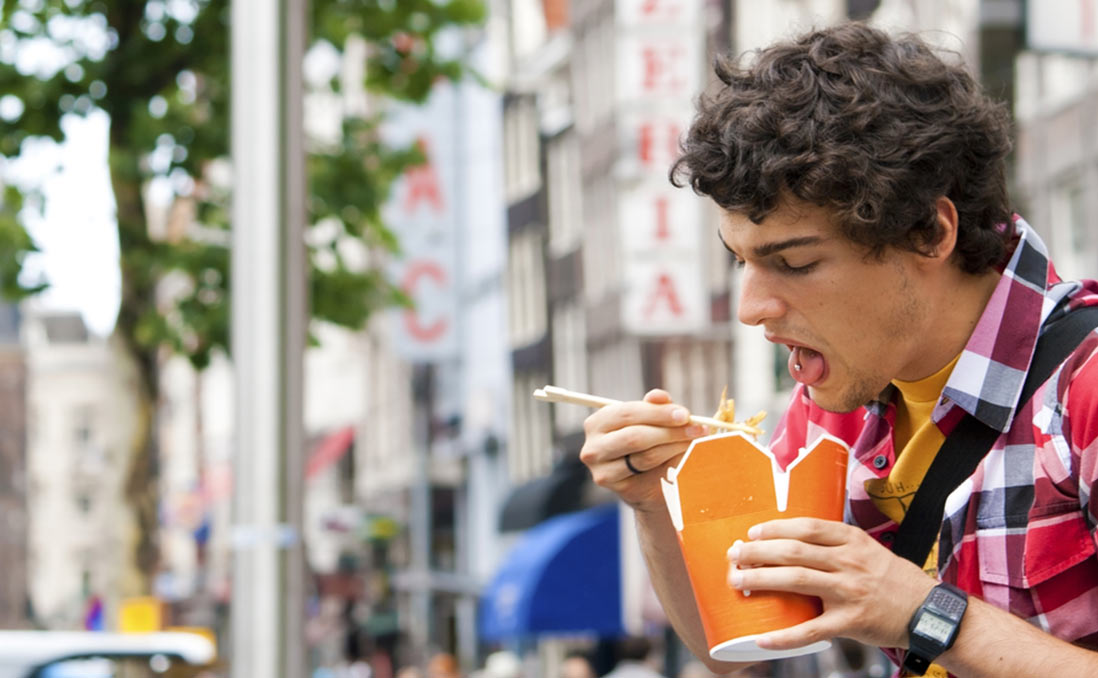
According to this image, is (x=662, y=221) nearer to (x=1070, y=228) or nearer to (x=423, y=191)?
(x=1070, y=228)

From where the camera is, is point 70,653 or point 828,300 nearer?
point 828,300

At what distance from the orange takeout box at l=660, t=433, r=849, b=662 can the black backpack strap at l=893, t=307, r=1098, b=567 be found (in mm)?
169

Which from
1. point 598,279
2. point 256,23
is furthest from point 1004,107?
point 598,279

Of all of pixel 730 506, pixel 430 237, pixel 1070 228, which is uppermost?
pixel 430 237

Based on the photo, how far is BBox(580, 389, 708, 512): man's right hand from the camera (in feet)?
7.34

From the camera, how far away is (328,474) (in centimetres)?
5766

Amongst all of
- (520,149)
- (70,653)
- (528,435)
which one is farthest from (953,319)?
(520,149)

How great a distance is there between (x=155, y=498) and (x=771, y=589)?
12629 millimetres

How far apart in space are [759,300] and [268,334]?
2.68m

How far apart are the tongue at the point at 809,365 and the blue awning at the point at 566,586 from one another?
1850 centimetres

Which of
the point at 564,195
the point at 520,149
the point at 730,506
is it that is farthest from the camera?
the point at 520,149

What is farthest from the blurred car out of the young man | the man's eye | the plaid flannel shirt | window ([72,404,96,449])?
window ([72,404,96,449])

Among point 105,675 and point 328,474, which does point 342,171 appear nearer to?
point 105,675

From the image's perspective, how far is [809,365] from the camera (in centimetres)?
221
